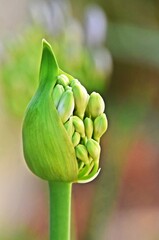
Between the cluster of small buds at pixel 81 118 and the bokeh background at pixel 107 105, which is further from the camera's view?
the bokeh background at pixel 107 105

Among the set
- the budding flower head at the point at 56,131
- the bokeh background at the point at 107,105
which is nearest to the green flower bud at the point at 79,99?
the budding flower head at the point at 56,131

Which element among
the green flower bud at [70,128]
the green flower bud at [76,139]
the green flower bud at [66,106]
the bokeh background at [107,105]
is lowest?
the green flower bud at [76,139]

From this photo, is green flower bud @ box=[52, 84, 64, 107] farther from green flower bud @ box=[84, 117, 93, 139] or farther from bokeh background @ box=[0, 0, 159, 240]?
bokeh background @ box=[0, 0, 159, 240]

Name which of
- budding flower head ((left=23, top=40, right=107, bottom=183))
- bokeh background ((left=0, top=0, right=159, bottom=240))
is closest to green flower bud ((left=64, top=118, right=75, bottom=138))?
budding flower head ((left=23, top=40, right=107, bottom=183))

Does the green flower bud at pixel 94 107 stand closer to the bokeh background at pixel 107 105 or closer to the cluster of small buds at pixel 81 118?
the cluster of small buds at pixel 81 118

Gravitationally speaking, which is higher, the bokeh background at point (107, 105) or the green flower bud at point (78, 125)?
the bokeh background at point (107, 105)

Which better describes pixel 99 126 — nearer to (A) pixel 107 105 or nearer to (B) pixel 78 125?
(B) pixel 78 125
